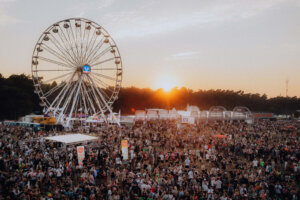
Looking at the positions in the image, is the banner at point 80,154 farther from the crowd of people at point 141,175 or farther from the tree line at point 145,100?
the tree line at point 145,100

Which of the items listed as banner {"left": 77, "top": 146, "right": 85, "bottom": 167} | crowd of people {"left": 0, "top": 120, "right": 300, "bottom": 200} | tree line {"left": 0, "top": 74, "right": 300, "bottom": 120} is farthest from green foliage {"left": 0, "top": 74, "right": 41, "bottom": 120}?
banner {"left": 77, "top": 146, "right": 85, "bottom": 167}

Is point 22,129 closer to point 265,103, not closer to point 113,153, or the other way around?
point 113,153

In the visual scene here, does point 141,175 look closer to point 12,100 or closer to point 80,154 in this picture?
point 80,154

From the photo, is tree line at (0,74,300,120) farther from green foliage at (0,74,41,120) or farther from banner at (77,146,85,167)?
banner at (77,146,85,167)

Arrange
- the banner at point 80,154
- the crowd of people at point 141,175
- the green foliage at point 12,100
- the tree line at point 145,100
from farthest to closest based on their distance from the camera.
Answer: the tree line at point 145,100 < the green foliage at point 12,100 < the banner at point 80,154 < the crowd of people at point 141,175

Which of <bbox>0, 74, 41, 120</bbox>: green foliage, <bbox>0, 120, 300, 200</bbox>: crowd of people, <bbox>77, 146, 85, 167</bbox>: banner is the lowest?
<bbox>0, 120, 300, 200</bbox>: crowd of people

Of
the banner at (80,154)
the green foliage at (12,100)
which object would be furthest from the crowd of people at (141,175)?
the green foliage at (12,100)

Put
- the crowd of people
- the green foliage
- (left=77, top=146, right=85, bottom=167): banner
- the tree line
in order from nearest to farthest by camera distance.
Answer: the crowd of people
(left=77, top=146, right=85, bottom=167): banner
the green foliage
the tree line

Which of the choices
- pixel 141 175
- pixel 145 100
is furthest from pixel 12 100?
pixel 141 175
